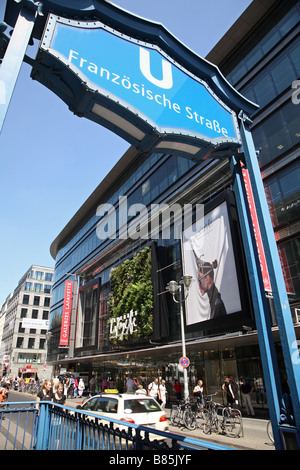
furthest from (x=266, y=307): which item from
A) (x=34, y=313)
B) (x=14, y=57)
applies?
(x=34, y=313)

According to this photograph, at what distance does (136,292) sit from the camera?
27000 millimetres

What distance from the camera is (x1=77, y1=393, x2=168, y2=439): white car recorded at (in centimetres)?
860

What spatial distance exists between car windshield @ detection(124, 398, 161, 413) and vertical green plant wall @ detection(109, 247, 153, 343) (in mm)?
14760

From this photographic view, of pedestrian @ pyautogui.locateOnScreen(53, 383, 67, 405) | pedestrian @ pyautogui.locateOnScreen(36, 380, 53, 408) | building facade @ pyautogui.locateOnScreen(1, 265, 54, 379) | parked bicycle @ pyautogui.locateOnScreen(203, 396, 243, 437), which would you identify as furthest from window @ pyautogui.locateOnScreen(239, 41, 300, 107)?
building facade @ pyautogui.locateOnScreen(1, 265, 54, 379)

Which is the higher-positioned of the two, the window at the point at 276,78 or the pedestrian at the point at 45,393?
the window at the point at 276,78

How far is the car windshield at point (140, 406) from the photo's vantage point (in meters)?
8.84

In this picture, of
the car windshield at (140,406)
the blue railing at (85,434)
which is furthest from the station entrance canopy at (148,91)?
the car windshield at (140,406)

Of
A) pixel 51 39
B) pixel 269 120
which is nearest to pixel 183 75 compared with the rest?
pixel 51 39

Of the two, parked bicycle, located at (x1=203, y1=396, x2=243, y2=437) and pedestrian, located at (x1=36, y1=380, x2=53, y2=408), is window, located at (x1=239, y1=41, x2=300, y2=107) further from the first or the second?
pedestrian, located at (x1=36, y1=380, x2=53, y2=408)

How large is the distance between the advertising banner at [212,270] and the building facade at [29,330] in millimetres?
61099

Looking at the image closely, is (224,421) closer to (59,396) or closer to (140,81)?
(59,396)

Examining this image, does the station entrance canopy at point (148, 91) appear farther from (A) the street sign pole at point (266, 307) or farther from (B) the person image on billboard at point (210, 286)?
(B) the person image on billboard at point (210, 286)

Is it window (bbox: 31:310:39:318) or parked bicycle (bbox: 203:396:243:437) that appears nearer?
parked bicycle (bbox: 203:396:243:437)

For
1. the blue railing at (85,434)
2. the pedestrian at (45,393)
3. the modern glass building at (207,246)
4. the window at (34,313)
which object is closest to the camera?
the blue railing at (85,434)
